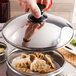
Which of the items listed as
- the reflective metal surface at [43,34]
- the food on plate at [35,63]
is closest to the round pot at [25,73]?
the food on plate at [35,63]

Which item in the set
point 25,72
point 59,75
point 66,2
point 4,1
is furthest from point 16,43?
point 66,2

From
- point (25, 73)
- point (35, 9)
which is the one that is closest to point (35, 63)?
point (25, 73)

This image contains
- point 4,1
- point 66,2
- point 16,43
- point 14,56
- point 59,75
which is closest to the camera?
point 16,43

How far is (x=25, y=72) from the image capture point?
749mm

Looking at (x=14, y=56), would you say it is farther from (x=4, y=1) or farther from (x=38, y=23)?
(x=4, y=1)

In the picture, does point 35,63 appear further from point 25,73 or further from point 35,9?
point 35,9

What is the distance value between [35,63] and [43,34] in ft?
0.58

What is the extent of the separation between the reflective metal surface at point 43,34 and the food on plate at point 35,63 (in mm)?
A: 160

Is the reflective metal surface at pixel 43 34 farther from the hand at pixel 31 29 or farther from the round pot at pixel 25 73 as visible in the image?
the round pot at pixel 25 73

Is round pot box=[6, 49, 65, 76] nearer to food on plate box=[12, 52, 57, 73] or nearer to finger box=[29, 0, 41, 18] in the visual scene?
food on plate box=[12, 52, 57, 73]

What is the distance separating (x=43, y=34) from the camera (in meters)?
0.70

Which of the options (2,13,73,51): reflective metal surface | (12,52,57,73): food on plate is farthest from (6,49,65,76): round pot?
(2,13,73,51): reflective metal surface

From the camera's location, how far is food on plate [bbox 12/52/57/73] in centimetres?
82

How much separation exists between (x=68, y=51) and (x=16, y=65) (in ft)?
1.13
